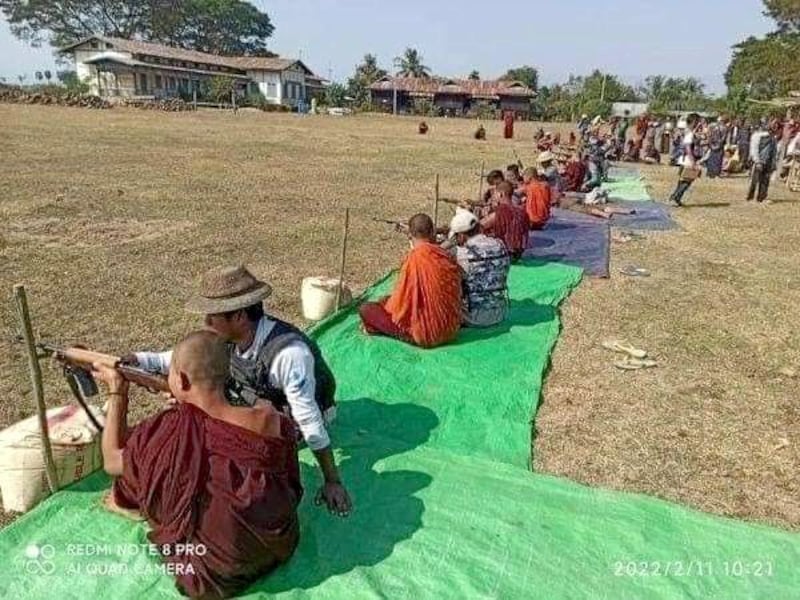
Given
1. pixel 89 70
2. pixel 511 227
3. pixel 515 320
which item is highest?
pixel 89 70

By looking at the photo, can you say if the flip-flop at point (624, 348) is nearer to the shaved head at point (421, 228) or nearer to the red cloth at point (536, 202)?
the shaved head at point (421, 228)

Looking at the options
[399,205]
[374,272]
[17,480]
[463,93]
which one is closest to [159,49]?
[463,93]

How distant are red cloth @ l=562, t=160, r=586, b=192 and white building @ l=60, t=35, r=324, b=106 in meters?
41.4

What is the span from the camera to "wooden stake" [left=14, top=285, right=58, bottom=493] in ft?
9.22

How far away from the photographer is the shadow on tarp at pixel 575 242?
26.1 feet

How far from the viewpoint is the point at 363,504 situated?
3193 millimetres

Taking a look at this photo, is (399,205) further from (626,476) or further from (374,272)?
(626,476)

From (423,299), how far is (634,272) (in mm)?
3816

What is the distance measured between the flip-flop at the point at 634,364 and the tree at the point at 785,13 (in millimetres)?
34389

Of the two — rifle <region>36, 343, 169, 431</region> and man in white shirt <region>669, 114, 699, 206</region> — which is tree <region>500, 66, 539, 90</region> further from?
rifle <region>36, 343, 169, 431</region>

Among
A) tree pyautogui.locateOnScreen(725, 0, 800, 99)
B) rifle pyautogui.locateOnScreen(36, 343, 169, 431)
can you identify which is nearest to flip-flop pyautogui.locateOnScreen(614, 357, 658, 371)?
rifle pyautogui.locateOnScreen(36, 343, 169, 431)

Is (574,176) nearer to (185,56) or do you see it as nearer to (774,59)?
(774,59)

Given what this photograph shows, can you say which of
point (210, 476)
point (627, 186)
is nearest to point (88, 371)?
point (210, 476)

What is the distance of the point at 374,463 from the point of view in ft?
11.6
